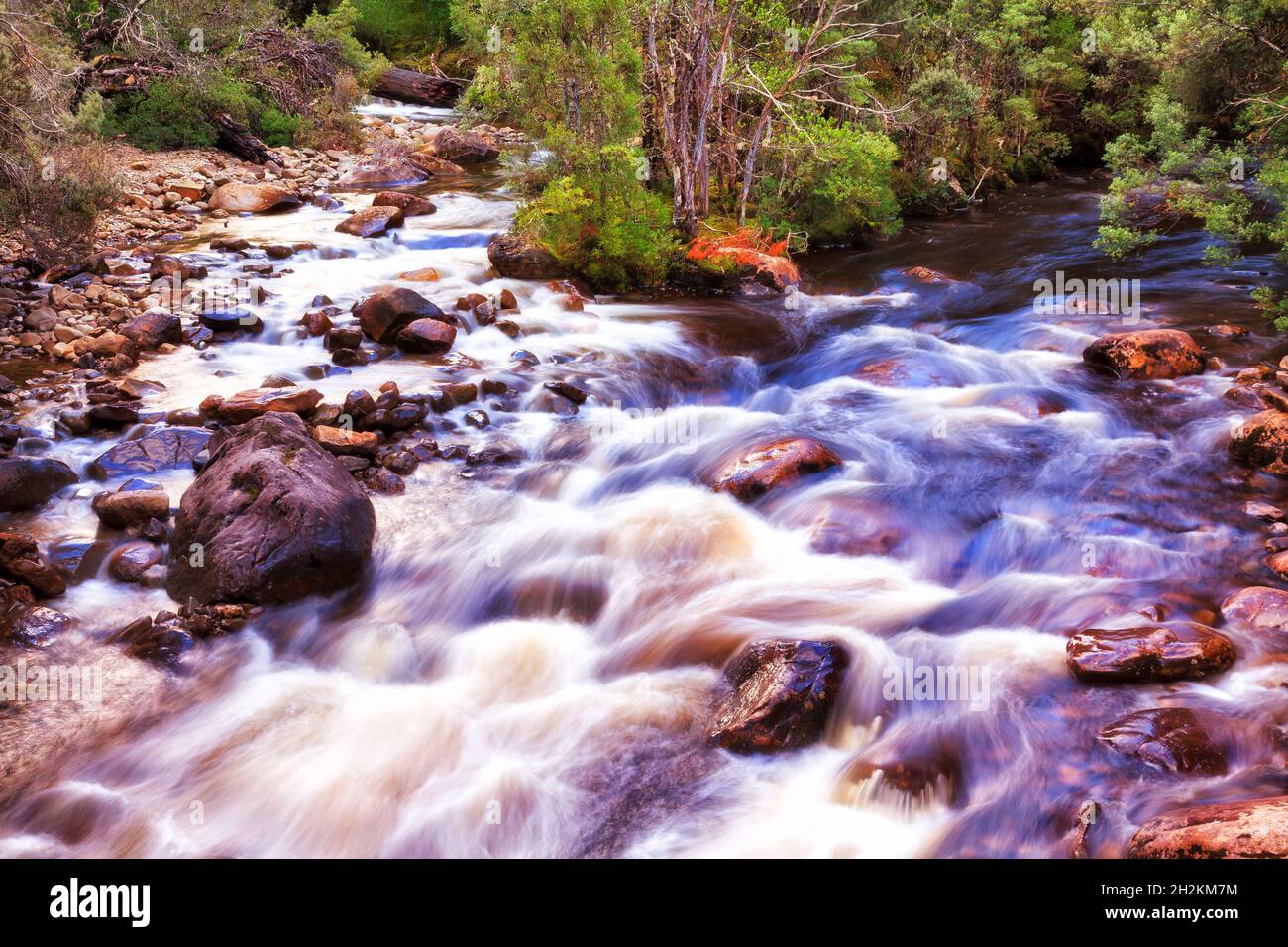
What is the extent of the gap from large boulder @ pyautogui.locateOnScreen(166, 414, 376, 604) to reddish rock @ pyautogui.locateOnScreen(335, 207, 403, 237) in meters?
9.02

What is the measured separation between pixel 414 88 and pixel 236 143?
1217cm

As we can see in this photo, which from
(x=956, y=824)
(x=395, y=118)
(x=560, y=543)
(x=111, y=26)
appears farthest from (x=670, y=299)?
(x=395, y=118)

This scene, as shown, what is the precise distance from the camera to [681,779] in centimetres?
507

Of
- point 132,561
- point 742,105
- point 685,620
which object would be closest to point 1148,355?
point 685,620

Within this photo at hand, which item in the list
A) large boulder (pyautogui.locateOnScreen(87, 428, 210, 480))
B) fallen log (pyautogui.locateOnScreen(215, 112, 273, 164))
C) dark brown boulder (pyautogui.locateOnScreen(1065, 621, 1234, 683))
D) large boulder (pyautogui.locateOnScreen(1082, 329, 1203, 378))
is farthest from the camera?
fallen log (pyautogui.locateOnScreen(215, 112, 273, 164))

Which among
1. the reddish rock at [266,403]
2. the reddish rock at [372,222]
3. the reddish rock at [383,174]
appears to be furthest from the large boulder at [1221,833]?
the reddish rock at [383,174]

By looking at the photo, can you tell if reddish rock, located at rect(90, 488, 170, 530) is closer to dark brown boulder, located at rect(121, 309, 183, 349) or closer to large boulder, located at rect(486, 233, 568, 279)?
dark brown boulder, located at rect(121, 309, 183, 349)

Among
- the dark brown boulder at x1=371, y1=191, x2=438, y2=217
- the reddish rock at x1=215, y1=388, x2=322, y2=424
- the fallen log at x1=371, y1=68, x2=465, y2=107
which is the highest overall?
the fallen log at x1=371, y1=68, x2=465, y2=107

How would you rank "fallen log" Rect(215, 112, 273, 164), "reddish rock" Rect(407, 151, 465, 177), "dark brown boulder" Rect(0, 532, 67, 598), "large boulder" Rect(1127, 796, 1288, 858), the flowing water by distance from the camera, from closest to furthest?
1. "large boulder" Rect(1127, 796, 1288, 858)
2. the flowing water
3. "dark brown boulder" Rect(0, 532, 67, 598)
4. "fallen log" Rect(215, 112, 273, 164)
5. "reddish rock" Rect(407, 151, 465, 177)

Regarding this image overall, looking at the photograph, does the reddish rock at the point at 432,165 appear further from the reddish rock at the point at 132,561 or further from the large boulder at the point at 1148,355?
the reddish rock at the point at 132,561

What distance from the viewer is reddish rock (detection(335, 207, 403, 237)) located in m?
15.0

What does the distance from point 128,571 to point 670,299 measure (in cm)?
877

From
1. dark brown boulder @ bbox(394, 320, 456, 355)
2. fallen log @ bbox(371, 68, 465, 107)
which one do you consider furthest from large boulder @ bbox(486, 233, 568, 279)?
fallen log @ bbox(371, 68, 465, 107)

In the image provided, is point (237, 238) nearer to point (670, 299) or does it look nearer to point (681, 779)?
point (670, 299)
